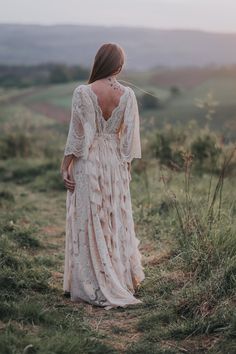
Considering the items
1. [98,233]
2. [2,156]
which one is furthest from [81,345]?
[2,156]

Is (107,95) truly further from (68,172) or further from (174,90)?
(174,90)

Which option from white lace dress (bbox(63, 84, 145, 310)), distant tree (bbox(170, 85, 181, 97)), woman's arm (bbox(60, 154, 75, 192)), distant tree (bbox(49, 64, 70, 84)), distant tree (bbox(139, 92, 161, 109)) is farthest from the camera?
distant tree (bbox(49, 64, 70, 84))

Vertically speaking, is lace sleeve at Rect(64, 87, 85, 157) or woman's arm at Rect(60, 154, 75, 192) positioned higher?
lace sleeve at Rect(64, 87, 85, 157)

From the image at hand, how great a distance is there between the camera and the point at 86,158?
501cm

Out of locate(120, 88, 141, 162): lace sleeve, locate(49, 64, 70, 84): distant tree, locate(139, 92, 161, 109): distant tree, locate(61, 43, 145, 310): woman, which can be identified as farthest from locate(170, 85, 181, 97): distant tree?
locate(61, 43, 145, 310): woman

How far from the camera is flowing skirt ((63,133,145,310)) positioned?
4992mm

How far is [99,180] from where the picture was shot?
16.7 ft

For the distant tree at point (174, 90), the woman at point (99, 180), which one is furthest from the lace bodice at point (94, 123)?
the distant tree at point (174, 90)

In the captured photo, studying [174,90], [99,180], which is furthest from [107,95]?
[174,90]

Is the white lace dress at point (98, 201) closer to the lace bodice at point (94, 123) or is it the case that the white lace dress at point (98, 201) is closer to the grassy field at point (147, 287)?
the lace bodice at point (94, 123)

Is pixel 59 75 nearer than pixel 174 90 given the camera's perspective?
No

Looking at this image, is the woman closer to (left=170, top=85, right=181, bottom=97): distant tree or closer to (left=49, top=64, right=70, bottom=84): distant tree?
(left=170, top=85, right=181, bottom=97): distant tree

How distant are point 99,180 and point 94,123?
0.47 meters

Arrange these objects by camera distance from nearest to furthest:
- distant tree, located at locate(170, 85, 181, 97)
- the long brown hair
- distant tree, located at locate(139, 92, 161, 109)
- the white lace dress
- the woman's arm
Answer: the long brown hair < the white lace dress < the woman's arm < distant tree, located at locate(139, 92, 161, 109) < distant tree, located at locate(170, 85, 181, 97)
